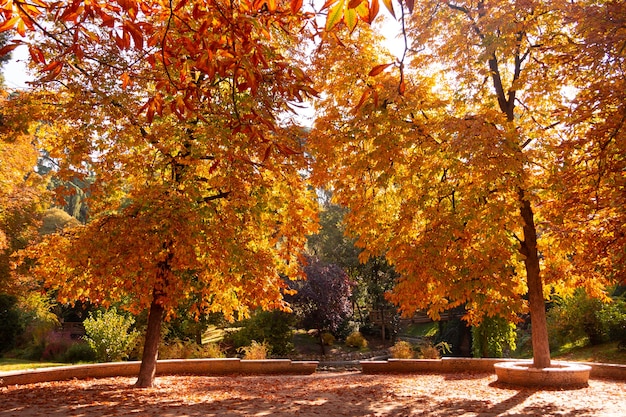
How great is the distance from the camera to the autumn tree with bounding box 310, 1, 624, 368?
9.25 meters

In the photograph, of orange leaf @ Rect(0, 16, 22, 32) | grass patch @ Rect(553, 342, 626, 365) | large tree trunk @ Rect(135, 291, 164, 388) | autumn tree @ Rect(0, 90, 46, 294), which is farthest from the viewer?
grass patch @ Rect(553, 342, 626, 365)

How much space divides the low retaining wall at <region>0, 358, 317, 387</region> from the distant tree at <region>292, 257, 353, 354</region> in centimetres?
743

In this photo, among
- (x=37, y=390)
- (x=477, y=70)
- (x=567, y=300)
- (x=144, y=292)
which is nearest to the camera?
(x=144, y=292)

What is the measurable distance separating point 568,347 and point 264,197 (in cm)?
1668

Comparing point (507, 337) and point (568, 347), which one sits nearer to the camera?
point (507, 337)

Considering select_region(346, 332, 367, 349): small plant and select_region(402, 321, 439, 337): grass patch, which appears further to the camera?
select_region(402, 321, 439, 337): grass patch

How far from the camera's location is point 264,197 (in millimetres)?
10453

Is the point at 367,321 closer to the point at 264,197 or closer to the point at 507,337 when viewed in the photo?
the point at 507,337

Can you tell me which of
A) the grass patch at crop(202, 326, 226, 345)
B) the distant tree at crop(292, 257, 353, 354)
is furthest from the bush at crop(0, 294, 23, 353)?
the distant tree at crop(292, 257, 353, 354)

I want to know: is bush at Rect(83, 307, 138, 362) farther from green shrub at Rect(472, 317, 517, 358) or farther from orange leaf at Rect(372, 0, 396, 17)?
orange leaf at Rect(372, 0, 396, 17)

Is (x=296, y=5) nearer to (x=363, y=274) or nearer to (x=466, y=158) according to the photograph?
(x=466, y=158)

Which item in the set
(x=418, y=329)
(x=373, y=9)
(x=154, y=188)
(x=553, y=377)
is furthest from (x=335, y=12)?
(x=418, y=329)

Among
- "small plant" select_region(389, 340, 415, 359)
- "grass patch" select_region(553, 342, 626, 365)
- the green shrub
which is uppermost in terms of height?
the green shrub

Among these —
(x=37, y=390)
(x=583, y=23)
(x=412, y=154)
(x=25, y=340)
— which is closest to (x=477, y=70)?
(x=412, y=154)
